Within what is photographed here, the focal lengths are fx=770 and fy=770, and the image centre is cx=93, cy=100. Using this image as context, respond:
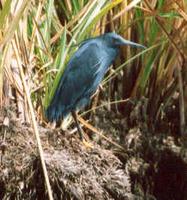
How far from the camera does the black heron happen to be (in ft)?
6.33

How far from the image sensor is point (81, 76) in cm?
196

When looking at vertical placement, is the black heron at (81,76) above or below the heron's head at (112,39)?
below

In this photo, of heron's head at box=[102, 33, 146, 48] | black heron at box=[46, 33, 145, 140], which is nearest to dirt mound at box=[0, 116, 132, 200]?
black heron at box=[46, 33, 145, 140]

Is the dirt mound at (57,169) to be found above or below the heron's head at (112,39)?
below

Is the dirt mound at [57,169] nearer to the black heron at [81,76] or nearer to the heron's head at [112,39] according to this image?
the black heron at [81,76]

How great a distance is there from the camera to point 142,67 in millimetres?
2227

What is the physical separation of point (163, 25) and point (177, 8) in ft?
0.21

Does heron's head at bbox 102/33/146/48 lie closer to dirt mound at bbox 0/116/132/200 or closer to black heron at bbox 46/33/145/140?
black heron at bbox 46/33/145/140

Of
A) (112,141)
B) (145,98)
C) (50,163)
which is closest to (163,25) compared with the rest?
(145,98)

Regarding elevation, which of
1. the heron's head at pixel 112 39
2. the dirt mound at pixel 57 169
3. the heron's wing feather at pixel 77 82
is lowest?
the dirt mound at pixel 57 169

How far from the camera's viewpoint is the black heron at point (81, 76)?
1930 millimetres

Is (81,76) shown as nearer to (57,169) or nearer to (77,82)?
(77,82)

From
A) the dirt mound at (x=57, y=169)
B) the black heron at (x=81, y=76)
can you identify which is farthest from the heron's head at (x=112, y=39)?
the dirt mound at (x=57, y=169)

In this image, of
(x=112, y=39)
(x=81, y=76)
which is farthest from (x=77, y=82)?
(x=112, y=39)
